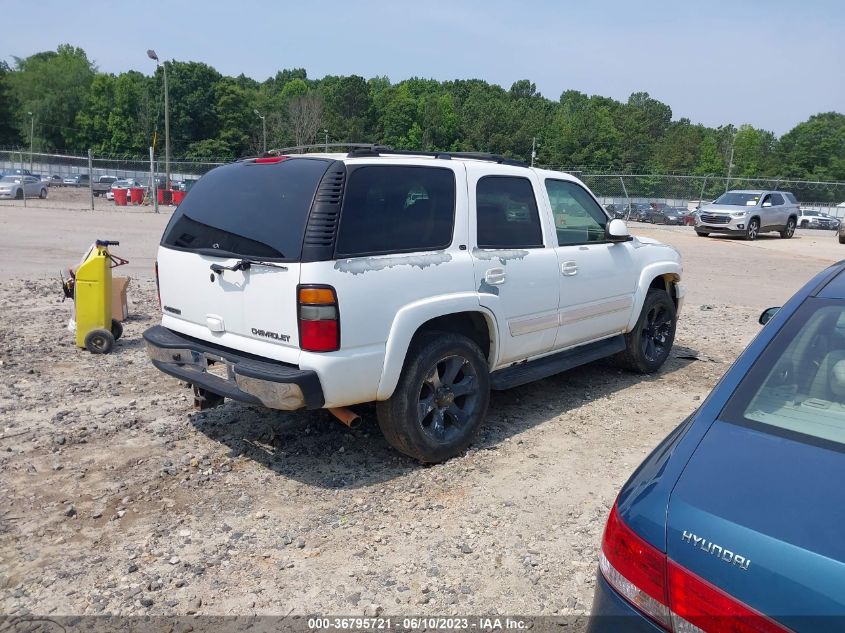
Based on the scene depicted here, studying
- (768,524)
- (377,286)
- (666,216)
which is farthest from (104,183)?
(768,524)

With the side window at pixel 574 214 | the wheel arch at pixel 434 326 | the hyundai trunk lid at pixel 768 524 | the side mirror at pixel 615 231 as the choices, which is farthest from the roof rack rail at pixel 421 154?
the hyundai trunk lid at pixel 768 524

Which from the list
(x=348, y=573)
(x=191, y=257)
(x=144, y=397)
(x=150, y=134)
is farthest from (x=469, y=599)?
(x=150, y=134)

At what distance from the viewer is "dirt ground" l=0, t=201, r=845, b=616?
123 inches

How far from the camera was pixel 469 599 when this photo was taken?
3.09 m

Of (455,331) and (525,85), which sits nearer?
(455,331)

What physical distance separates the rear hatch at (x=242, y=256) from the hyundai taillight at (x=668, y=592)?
7.44 ft

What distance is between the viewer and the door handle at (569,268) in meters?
5.20

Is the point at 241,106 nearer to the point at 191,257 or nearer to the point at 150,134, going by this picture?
the point at 150,134

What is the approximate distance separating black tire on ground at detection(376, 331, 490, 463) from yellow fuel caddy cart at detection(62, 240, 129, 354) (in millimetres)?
3786

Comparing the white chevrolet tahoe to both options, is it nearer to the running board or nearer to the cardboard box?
the running board

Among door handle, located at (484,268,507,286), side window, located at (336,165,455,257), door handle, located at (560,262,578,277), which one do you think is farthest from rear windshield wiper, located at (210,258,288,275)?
door handle, located at (560,262,578,277)

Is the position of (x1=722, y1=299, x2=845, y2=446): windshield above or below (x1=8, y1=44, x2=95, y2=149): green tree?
below

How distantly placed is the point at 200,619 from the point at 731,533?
7.54 ft

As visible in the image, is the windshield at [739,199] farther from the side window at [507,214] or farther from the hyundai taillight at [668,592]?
the hyundai taillight at [668,592]
